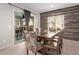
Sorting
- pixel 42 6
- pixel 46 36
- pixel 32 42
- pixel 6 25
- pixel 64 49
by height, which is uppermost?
pixel 42 6

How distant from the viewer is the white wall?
1607 millimetres

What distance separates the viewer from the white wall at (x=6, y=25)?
1.61 m

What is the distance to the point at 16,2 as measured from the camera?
5.13ft

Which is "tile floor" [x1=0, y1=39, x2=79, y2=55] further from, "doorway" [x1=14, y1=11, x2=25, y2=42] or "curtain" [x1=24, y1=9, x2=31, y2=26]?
"curtain" [x1=24, y1=9, x2=31, y2=26]

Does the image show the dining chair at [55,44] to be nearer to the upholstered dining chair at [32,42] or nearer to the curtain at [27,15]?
the upholstered dining chair at [32,42]

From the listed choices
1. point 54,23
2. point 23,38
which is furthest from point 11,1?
point 54,23

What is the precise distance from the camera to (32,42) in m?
1.79

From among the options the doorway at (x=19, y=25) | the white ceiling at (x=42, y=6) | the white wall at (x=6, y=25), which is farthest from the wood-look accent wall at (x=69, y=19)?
the white wall at (x=6, y=25)

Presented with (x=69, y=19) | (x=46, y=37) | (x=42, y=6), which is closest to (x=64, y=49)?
(x=46, y=37)

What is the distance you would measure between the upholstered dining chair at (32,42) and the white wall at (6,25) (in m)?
0.27

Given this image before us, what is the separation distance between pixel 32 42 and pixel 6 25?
0.58 m

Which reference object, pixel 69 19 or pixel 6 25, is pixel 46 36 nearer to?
pixel 69 19
